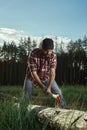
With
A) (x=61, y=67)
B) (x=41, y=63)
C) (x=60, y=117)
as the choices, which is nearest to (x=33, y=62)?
(x=41, y=63)

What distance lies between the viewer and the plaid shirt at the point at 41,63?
7598mm

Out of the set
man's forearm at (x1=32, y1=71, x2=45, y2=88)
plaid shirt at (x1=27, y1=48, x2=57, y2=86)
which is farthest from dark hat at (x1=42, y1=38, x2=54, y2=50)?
man's forearm at (x1=32, y1=71, x2=45, y2=88)

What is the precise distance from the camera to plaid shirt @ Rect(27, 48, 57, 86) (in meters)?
7.60

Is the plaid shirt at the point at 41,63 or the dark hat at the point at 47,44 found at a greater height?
the dark hat at the point at 47,44

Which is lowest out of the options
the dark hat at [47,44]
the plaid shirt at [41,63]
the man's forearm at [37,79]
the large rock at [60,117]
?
the large rock at [60,117]

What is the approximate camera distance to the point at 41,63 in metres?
7.63

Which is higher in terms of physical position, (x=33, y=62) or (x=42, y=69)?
(x=33, y=62)

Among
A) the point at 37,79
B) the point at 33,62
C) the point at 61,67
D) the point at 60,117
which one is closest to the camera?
the point at 60,117

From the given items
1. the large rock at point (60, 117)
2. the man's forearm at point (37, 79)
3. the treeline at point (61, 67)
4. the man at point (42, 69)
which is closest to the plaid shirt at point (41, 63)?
the man at point (42, 69)

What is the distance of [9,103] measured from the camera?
5223mm

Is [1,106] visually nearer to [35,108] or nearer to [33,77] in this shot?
[35,108]

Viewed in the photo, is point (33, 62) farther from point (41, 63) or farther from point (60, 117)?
point (60, 117)

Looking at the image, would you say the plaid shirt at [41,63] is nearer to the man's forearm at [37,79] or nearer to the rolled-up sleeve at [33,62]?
the rolled-up sleeve at [33,62]

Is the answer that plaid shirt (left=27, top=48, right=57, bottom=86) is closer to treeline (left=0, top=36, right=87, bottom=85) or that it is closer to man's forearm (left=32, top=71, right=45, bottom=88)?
man's forearm (left=32, top=71, right=45, bottom=88)
